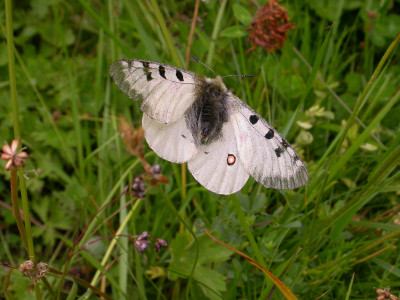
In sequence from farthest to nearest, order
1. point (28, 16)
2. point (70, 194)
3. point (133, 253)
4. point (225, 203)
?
point (28, 16)
point (70, 194)
point (133, 253)
point (225, 203)

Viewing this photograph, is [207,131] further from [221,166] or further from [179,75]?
[179,75]

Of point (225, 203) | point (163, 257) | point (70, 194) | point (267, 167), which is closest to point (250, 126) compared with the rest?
point (267, 167)

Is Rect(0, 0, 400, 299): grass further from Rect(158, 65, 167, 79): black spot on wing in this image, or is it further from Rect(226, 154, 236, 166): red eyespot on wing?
Rect(226, 154, 236, 166): red eyespot on wing

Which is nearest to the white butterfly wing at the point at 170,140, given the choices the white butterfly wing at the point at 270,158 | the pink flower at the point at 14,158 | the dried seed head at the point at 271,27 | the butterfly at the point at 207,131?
the butterfly at the point at 207,131

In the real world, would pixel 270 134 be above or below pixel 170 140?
above

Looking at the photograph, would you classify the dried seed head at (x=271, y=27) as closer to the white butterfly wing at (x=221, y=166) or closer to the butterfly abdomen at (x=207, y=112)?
the butterfly abdomen at (x=207, y=112)

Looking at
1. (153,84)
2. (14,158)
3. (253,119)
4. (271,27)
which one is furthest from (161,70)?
(271,27)

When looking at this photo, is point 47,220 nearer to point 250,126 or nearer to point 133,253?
point 133,253

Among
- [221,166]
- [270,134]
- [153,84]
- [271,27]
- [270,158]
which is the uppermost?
[271,27]
